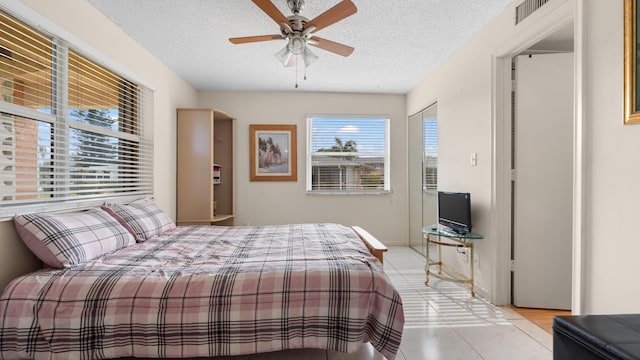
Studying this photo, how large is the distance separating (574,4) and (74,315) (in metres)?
3.30

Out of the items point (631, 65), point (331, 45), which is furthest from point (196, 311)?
point (631, 65)

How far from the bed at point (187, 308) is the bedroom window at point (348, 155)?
3249mm

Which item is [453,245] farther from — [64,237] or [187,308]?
[64,237]

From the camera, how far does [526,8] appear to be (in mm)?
2398

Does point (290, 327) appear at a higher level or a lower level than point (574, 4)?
lower

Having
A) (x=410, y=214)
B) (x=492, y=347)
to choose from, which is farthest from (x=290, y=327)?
(x=410, y=214)

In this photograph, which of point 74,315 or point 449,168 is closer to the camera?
point 74,315

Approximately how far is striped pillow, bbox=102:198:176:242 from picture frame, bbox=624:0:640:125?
325 cm

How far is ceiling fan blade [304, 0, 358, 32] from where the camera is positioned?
2036 mm

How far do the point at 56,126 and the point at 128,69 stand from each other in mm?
1029

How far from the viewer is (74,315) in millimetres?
1562

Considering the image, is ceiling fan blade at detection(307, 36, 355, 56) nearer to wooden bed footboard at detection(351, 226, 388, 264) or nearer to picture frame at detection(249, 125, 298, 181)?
wooden bed footboard at detection(351, 226, 388, 264)

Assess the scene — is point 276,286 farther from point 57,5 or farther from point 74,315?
point 57,5

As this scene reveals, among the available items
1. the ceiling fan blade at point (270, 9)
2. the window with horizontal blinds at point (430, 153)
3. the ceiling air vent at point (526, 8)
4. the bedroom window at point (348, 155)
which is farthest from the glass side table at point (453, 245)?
the ceiling fan blade at point (270, 9)
